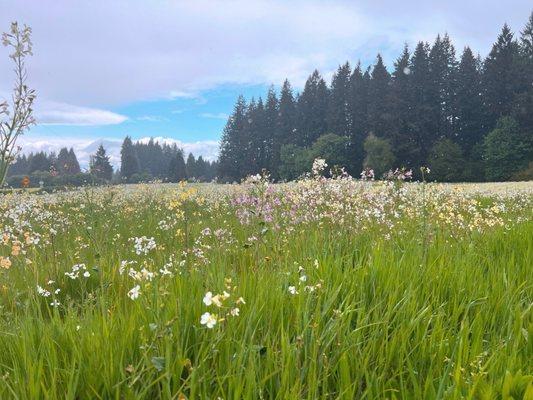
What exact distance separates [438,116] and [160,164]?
10092cm

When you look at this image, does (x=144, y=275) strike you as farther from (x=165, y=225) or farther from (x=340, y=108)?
(x=340, y=108)

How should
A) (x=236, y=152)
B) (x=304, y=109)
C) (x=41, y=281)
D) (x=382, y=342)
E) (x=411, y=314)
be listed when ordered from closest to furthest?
(x=382, y=342) → (x=411, y=314) → (x=41, y=281) → (x=304, y=109) → (x=236, y=152)

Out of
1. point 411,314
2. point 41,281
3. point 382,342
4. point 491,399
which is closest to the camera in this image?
point 491,399

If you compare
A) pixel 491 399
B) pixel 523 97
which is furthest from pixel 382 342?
pixel 523 97

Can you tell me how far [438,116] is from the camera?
2477 inches

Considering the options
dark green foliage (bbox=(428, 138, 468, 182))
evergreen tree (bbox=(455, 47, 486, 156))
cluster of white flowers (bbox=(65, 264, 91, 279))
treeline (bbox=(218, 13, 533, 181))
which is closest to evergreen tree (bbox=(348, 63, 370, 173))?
treeline (bbox=(218, 13, 533, 181))

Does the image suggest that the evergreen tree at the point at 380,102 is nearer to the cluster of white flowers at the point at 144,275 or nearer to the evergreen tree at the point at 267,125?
the evergreen tree at the point at 267,125

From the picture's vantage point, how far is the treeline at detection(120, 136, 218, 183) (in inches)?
3679

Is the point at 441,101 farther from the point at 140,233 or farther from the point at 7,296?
the point at 7,296

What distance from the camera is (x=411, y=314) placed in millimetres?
2512

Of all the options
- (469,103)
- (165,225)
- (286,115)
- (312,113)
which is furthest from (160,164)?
(165,225)

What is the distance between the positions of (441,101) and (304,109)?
73.2 ft

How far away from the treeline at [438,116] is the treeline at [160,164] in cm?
2422

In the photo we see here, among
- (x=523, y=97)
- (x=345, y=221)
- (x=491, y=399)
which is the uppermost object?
(x=523, y=97)
